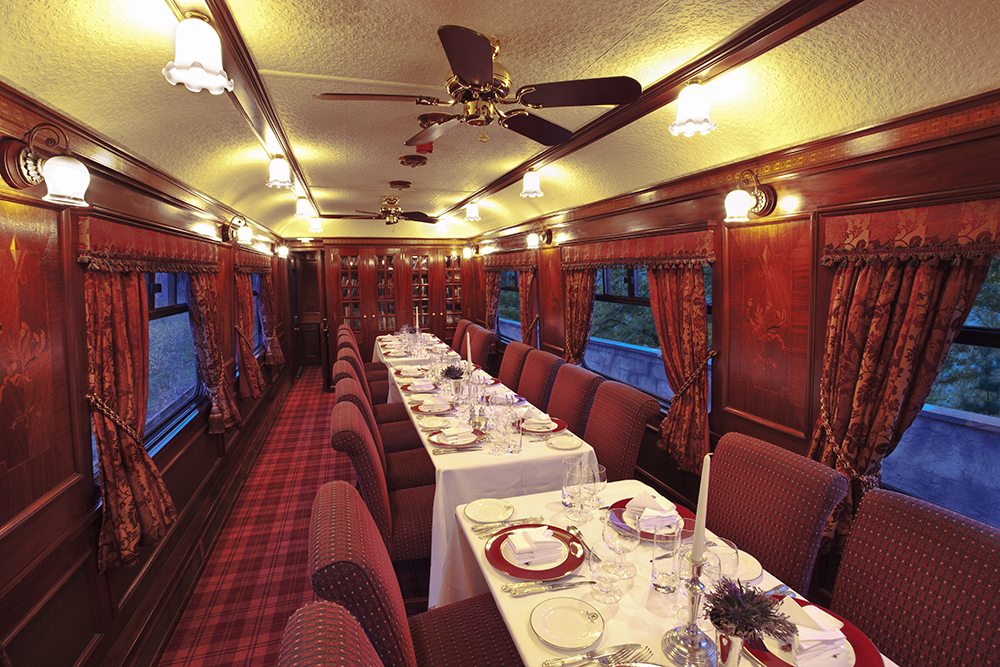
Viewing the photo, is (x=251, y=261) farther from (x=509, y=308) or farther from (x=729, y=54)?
(x=729, y=54)

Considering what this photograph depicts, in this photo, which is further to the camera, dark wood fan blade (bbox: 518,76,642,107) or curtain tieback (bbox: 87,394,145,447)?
curtain tieback (bbox: 87,394,145,447)

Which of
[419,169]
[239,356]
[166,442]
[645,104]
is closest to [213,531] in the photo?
[166,442]

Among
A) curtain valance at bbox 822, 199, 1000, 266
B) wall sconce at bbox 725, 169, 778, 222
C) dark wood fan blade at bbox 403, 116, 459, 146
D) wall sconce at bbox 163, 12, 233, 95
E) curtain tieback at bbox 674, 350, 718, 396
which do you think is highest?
dark wood fan blade at bbox 403, 116, 459, 146

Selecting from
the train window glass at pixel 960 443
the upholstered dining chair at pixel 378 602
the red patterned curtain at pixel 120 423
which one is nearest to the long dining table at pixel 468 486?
the upholstered dining chair at pixel 378 602

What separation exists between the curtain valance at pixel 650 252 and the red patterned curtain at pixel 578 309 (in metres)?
0.11

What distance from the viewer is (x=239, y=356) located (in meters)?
4.91

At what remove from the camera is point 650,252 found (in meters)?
3.69

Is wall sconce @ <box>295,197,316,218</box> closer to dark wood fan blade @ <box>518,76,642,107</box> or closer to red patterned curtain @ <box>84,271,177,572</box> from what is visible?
red patterned curtain @ <box>84,271,177,572</box>

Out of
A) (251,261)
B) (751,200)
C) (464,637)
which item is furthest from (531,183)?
(251,261)

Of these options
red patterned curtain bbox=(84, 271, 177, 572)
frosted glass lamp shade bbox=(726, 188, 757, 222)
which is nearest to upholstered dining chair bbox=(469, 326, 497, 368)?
frosted glass lamp shade bbox=(726, 188, 757, 222)

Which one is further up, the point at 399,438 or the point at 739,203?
the point at 739,203

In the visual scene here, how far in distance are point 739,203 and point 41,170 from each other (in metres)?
3.12

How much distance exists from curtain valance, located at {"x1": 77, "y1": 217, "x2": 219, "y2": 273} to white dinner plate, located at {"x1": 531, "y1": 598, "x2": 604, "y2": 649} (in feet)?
7.51

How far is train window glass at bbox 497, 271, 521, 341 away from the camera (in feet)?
25.6
